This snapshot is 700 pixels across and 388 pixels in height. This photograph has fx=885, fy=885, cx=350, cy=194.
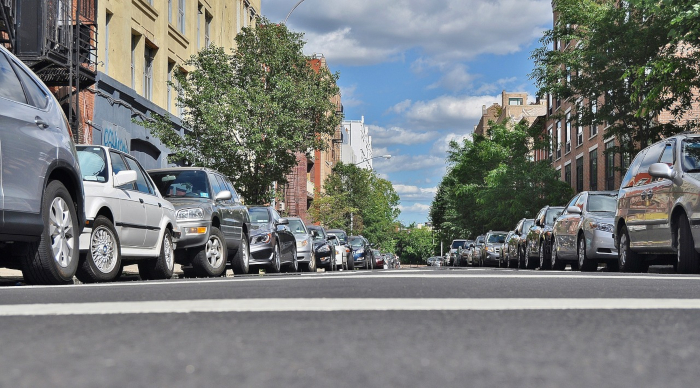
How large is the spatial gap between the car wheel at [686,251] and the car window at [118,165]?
739 centimetres

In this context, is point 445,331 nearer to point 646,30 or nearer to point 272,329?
point 272,329

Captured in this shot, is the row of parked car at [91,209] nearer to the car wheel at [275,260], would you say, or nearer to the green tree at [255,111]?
the car wheel at [275,260]

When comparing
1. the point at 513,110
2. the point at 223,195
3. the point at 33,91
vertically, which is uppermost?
the point at 513,110

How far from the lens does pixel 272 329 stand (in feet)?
12.4

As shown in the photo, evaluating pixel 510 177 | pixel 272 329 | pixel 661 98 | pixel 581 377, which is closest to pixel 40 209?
pixel 272 329

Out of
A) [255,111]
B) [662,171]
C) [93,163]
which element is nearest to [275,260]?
[93,163]

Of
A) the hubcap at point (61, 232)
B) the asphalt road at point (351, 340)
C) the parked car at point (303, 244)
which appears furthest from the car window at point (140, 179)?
the parked car at point (303, 244)

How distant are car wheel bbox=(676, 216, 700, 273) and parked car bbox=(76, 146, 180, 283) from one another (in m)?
7.07

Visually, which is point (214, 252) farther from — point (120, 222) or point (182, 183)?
point (120, 222)

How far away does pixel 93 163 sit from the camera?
11164 mm

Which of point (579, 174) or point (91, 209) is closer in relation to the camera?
point (91, 209)

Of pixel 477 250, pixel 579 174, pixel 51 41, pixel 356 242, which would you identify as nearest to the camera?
pixel 51 41

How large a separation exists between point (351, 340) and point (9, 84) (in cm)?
567

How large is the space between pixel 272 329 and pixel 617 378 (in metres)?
1.56
